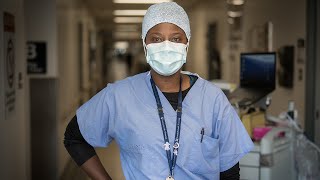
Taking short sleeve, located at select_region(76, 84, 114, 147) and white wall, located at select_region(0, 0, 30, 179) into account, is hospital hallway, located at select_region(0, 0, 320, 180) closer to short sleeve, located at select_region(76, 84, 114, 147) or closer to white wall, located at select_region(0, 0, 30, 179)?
white wall, located at select_region(0, 0, 30, 179)

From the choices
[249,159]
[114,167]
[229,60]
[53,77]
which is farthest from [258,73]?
[229,60]

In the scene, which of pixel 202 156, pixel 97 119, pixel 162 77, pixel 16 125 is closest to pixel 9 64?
pixel 16 125

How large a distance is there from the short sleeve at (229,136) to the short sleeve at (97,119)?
39 cm

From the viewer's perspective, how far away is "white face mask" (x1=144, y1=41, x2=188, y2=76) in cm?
170

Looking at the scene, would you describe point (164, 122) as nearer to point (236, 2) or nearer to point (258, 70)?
point (258, 70)

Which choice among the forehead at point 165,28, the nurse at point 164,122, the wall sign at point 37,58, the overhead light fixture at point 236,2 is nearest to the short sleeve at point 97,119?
the nurse at point 164,122

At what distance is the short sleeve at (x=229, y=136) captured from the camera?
176 cm

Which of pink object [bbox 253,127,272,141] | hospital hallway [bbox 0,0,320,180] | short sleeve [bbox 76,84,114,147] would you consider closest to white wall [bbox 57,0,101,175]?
hospital hallway [bbox 0,0,320,180]

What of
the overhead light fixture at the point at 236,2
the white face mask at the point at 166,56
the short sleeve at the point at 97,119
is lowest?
the short sleeve at the point at 97,119

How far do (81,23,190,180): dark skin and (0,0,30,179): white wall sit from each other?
123cm

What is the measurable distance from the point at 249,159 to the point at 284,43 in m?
2.26

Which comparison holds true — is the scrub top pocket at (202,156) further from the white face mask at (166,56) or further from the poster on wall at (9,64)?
the poster on wall at (9,64)

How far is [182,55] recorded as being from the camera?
1.74 metres

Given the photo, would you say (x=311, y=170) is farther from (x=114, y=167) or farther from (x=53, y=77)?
(x=114, y=167)
